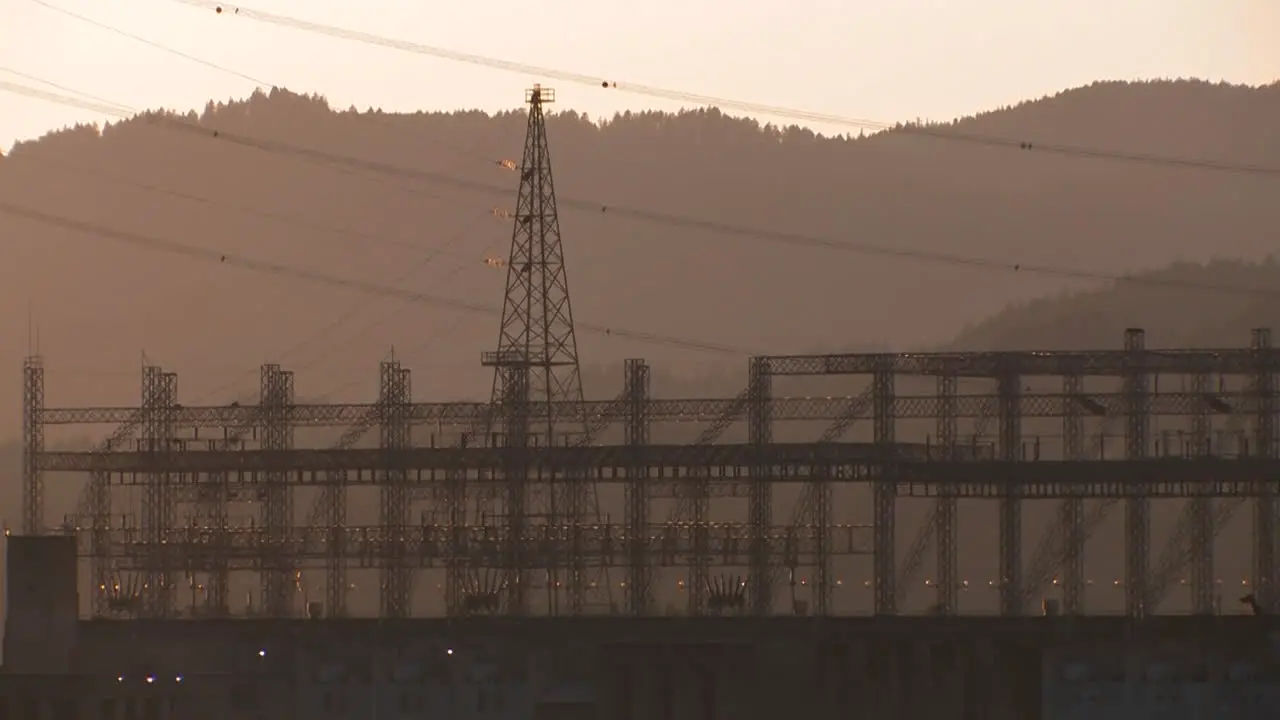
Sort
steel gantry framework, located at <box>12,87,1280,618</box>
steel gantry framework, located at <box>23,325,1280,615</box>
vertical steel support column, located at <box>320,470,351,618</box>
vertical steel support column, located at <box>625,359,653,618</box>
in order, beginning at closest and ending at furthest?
steel gantry framework, located at <box>12,87,1280,618</box>
steel gantry framework, located at <box>23,325,1280,615</box>
vertical steel support column, located at <box>625,359,653,618</box>
vertical steel support column, located at <box>320,470,351,618</box>

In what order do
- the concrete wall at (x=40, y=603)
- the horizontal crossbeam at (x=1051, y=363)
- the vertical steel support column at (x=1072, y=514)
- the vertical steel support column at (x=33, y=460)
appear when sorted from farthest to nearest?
the vertical steel support column at (x=33, y=460) → the vertical steel support column at (x=1072, y=514) → the horizontal crossbeam at (x=1051, y=363) → the concrete wall at (x=40, y=603)

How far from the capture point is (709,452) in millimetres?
114875

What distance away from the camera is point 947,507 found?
11956 cm

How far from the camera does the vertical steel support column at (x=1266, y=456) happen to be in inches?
4407

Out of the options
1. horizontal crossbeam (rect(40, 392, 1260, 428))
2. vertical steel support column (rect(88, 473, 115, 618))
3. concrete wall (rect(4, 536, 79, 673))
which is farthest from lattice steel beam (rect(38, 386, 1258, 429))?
concrete wall (rect(4, 536, 79, 673))

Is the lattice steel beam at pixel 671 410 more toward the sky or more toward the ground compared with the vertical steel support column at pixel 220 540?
more toward the sky

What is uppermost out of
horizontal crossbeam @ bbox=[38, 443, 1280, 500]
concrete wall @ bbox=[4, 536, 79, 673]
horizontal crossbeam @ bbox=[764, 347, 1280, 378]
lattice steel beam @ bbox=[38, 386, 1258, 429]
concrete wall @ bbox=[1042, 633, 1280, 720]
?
horizontal crossbeam @ bbox=[764, 347, 1280, 378]

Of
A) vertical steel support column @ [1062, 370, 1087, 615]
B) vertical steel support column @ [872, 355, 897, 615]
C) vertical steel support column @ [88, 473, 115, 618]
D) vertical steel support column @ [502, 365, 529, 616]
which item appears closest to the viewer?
vertical steel support column @ [872, 355, 897, 615]

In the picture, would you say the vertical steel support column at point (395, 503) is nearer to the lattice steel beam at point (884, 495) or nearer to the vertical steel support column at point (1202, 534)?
the lattice steel beam at point (884, 495)

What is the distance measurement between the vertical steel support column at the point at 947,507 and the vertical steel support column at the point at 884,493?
6.46 ft

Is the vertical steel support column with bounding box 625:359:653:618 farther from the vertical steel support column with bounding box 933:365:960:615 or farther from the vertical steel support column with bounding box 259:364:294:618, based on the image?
the vertical steel support column with bounding box 259:364:294:618

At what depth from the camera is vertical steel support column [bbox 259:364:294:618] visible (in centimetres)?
12375

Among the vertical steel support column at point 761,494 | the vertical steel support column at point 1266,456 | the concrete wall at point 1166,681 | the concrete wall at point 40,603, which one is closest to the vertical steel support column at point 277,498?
the vertical steel support column at point 761,494

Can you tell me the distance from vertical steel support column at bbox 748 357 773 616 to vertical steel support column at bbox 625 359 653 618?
4.13 meters
